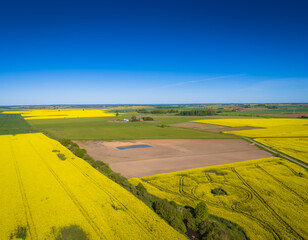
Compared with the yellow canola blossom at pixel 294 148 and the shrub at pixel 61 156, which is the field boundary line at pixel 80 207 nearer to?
the shrub at pixel 61 156

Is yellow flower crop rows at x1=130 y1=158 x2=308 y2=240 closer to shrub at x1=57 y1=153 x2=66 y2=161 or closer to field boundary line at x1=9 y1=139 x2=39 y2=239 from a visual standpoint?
field boundary line at x1=9 y1=139 x2=39 y2=239

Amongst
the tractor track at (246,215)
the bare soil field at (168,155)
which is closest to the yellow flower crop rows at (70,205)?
the tractor track at (246,215)

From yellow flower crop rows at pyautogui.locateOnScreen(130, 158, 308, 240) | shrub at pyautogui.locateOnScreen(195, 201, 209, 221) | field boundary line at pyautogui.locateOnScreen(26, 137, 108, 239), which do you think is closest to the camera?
field boundary line at pyautogui.locateOnScreen(26, 137, 108, 239)

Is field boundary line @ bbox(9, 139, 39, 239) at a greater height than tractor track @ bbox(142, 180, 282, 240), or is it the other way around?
field boundary line @ bbox(9, 139, 39, 239)

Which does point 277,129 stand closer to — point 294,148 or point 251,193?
point 294,148

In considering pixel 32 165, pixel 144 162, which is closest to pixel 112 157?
pixel 144 162

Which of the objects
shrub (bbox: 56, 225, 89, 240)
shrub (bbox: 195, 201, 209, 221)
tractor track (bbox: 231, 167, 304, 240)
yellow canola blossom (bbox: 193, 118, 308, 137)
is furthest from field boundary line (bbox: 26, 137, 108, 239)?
yellow canola blossom (bbox: 193, 118, 308, 137)

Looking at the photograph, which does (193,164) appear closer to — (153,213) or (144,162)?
(144,162)
